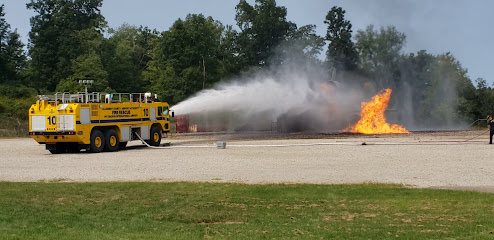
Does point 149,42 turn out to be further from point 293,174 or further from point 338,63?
point 293,174

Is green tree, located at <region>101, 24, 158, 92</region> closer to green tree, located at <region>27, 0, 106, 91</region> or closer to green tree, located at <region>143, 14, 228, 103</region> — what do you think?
green tree, located at <region>27, 0, 106, 91</region>

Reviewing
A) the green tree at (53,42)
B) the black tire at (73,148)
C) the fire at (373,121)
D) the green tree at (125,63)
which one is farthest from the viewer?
the green tree at (125,63)

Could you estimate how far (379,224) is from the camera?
1341cm

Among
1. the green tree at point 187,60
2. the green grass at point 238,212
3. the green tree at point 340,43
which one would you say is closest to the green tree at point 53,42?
the green tree at point 187,60

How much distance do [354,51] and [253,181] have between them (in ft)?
232

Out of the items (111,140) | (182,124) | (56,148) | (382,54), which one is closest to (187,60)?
(382,54)

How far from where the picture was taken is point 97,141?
3534cm

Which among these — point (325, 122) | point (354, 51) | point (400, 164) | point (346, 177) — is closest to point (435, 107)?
point (354, 51)

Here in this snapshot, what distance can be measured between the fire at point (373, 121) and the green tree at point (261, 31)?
118 ft

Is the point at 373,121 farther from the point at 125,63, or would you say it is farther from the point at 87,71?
the point at 125,63

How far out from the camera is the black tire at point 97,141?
1377 inches

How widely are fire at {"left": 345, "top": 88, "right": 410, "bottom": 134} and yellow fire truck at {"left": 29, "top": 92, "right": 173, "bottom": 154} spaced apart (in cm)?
2486

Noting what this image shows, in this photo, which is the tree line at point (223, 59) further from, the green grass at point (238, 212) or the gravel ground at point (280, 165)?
the green grass at point (238, 212)

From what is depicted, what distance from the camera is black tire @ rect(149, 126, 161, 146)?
130 feet
